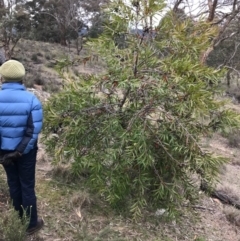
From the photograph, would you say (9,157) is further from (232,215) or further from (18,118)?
(232,215)

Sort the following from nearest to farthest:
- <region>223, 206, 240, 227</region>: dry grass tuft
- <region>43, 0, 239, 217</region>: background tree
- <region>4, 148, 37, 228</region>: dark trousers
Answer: <region>4, 148, 37, 228</region>: dark trousers → <region>43, 0, 239, 217</region>: background tree → <region>223, 206, 240, 227</region>: dry grass tuft

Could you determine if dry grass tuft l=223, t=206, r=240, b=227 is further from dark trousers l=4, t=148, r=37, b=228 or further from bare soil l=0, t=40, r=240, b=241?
dark trousers l=4, t=148, r=37, b=228

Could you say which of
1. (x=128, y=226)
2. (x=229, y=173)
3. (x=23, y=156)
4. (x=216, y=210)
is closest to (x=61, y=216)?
(x=128, y=226)

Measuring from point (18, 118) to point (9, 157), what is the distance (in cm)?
35

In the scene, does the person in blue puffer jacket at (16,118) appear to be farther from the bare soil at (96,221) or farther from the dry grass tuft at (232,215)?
the dry grass tuft at (232,215)

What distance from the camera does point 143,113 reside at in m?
3.71

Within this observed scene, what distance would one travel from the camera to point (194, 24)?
4.08m

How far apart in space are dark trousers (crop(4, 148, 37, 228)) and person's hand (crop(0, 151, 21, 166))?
10 centimetres

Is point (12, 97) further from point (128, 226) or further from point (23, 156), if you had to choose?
point (128, 226)

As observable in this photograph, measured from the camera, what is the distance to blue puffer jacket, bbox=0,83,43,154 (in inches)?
127

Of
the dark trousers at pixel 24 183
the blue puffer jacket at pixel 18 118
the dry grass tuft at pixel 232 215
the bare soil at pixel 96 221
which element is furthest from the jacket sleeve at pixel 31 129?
the dry grass tuft at pixel 232 215

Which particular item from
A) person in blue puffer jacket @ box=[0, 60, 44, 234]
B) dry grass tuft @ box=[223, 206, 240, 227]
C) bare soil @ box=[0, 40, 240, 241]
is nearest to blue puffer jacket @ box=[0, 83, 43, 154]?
person in blue puffer jacket @ box=[0, 60, 44, 234]

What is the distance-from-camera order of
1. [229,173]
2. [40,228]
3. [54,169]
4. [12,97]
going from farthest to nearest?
[229,173]
[54,169]
[40,228]
[12,97]

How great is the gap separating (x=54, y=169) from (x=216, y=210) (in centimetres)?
240
